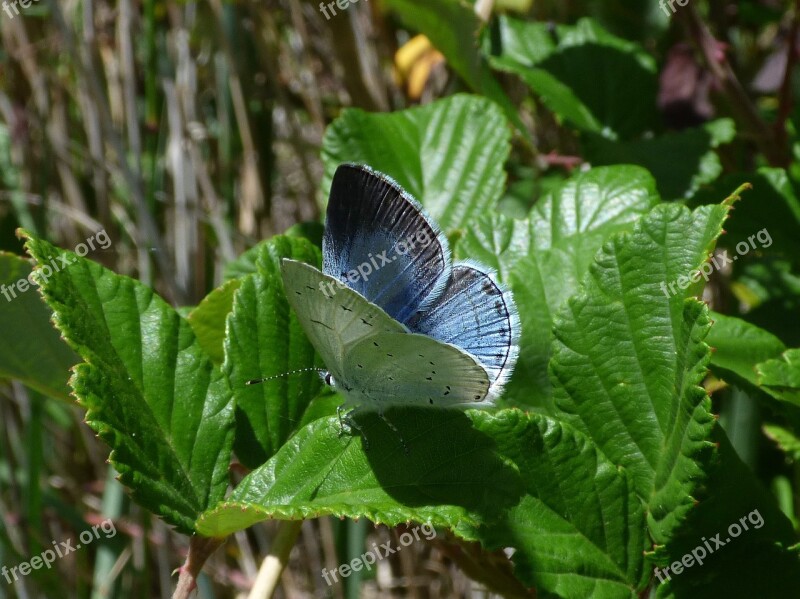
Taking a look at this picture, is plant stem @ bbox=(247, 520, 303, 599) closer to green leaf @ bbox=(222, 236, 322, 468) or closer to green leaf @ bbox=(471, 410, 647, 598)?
green leaf @ bbox=(222, 236, 322, 468)

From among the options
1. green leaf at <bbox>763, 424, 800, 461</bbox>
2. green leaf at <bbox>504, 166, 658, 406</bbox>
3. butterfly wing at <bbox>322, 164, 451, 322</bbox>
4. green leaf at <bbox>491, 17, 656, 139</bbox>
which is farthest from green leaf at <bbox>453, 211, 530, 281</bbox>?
green leaf at <bbox>491, 17, 656, 139</bbox>

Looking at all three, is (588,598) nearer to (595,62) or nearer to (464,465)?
(464,465)

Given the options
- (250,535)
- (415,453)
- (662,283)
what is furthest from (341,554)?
(662,283)

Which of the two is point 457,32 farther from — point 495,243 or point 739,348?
point 739,348

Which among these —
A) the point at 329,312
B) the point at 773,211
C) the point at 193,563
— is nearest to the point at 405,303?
the point at 329,312

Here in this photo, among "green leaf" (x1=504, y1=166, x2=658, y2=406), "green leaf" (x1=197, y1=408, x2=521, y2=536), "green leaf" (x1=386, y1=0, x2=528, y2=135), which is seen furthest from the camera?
"green leaf" (x1=386, y1=0, x2=528, y2=135)

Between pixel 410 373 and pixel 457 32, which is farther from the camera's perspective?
pixel 457 32
